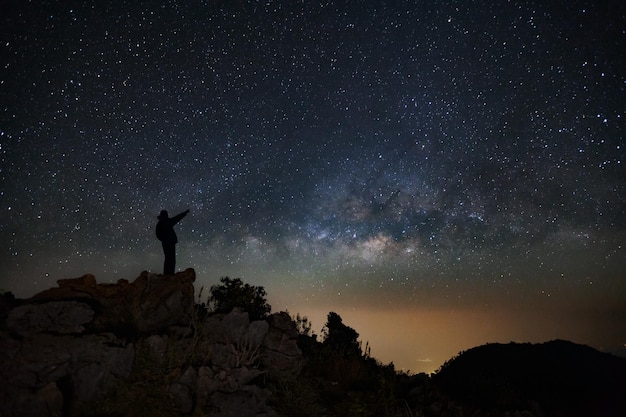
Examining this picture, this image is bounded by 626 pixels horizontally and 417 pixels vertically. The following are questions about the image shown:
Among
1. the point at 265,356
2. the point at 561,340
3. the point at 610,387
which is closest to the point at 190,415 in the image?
the point at 265,356

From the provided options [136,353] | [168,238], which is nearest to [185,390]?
[136,353]

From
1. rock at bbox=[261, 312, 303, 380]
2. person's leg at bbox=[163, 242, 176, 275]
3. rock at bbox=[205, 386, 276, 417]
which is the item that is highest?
person's leg at bbox=[163, 242, 176, 275]

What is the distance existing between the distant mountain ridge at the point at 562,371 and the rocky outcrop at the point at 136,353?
1229 centimetres

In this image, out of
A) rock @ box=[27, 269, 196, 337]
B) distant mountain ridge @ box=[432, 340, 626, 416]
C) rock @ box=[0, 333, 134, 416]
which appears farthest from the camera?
distant mountain ridge @ box=[432, 340, 626, 416]

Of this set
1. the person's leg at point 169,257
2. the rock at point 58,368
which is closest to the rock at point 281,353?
the rock at point 58,368

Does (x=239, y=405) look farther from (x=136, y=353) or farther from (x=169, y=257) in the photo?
(x=169, y=257)

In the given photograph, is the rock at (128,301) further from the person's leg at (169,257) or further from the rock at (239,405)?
the rock at (239,405)

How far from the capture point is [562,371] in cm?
3105

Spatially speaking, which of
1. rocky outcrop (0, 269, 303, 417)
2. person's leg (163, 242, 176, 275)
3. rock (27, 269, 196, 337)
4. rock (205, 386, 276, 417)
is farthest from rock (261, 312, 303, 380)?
person's leg (163, 242, 176, 275)

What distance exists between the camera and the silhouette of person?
39.8 feet

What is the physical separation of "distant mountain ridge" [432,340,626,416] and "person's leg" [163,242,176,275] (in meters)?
13.1

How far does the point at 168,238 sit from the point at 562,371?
114 ft

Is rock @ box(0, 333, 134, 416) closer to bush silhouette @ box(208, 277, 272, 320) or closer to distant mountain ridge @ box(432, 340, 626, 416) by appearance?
bush silhouette @ box(208, 277, 272, 320)

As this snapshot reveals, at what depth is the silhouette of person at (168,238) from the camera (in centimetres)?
1214
